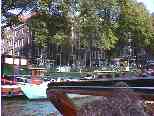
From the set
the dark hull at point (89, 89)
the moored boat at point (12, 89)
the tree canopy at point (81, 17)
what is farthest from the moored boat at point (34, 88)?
the dark hull at point (89, 89)

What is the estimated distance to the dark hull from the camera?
2721 millimetres

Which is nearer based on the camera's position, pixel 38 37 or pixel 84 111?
pixel 84 111

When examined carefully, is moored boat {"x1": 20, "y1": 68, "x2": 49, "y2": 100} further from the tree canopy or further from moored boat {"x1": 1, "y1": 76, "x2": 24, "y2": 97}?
the tree canopy

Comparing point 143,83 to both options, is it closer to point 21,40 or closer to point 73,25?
point 73,25

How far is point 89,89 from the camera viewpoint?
9.87 feet

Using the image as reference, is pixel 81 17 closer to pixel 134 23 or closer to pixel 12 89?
pixel 134 23

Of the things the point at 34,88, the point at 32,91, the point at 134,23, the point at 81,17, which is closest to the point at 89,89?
the point at 81,17

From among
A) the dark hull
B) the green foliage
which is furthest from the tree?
the dark hull

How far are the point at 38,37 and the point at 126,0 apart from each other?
4265 millimetres

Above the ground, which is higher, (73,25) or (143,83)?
(73,25)

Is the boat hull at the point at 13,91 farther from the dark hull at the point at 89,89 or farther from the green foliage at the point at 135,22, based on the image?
the dark hull at the point at 89,89

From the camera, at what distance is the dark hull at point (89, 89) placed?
8.93ft

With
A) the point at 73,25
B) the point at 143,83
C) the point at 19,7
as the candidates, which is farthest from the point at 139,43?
the point at 143,83

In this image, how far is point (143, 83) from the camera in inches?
122
